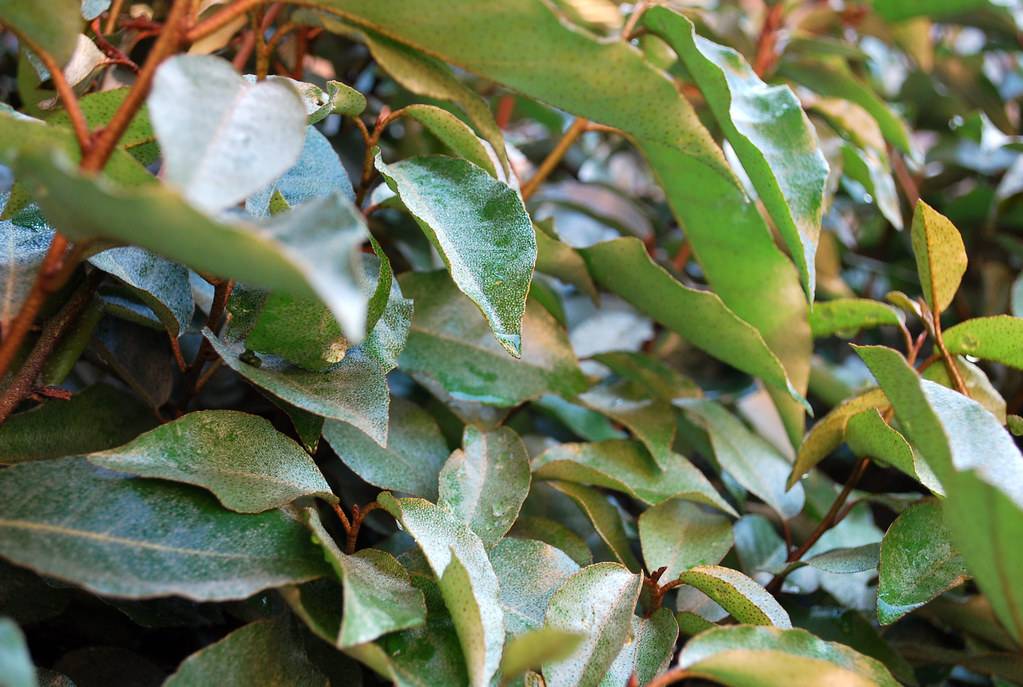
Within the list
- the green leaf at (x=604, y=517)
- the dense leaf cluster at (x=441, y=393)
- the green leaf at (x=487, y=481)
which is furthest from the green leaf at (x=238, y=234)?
the green leaf at (x=604, y=517)

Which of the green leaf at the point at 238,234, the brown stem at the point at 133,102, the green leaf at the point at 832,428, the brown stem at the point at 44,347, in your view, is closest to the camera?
the green leaf at the point at 238,234

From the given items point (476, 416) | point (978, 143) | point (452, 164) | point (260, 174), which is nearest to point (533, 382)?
point (476, 416)

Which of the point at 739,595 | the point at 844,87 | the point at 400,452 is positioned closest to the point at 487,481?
the point at 400,452

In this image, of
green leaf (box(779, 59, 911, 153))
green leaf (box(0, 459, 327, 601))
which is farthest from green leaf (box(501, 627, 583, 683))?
green leaf (box(779, 59, 911, 153))

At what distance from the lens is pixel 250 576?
405 mm

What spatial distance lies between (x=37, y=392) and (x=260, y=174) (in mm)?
251

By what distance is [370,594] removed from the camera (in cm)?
41

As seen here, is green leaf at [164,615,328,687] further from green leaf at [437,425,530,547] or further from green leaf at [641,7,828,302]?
green leaf at [641,7,828,302]

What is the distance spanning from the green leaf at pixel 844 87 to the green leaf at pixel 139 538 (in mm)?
679

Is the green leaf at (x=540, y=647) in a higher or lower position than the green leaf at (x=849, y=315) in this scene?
higher

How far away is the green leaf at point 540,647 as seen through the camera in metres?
0.35

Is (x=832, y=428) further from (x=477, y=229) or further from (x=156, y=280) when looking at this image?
(x=156, y=280)

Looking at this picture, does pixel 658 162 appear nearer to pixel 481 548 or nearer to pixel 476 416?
pixel 476 416

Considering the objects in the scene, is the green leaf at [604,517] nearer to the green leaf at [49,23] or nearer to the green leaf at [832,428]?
the green leaf at [832,428]
